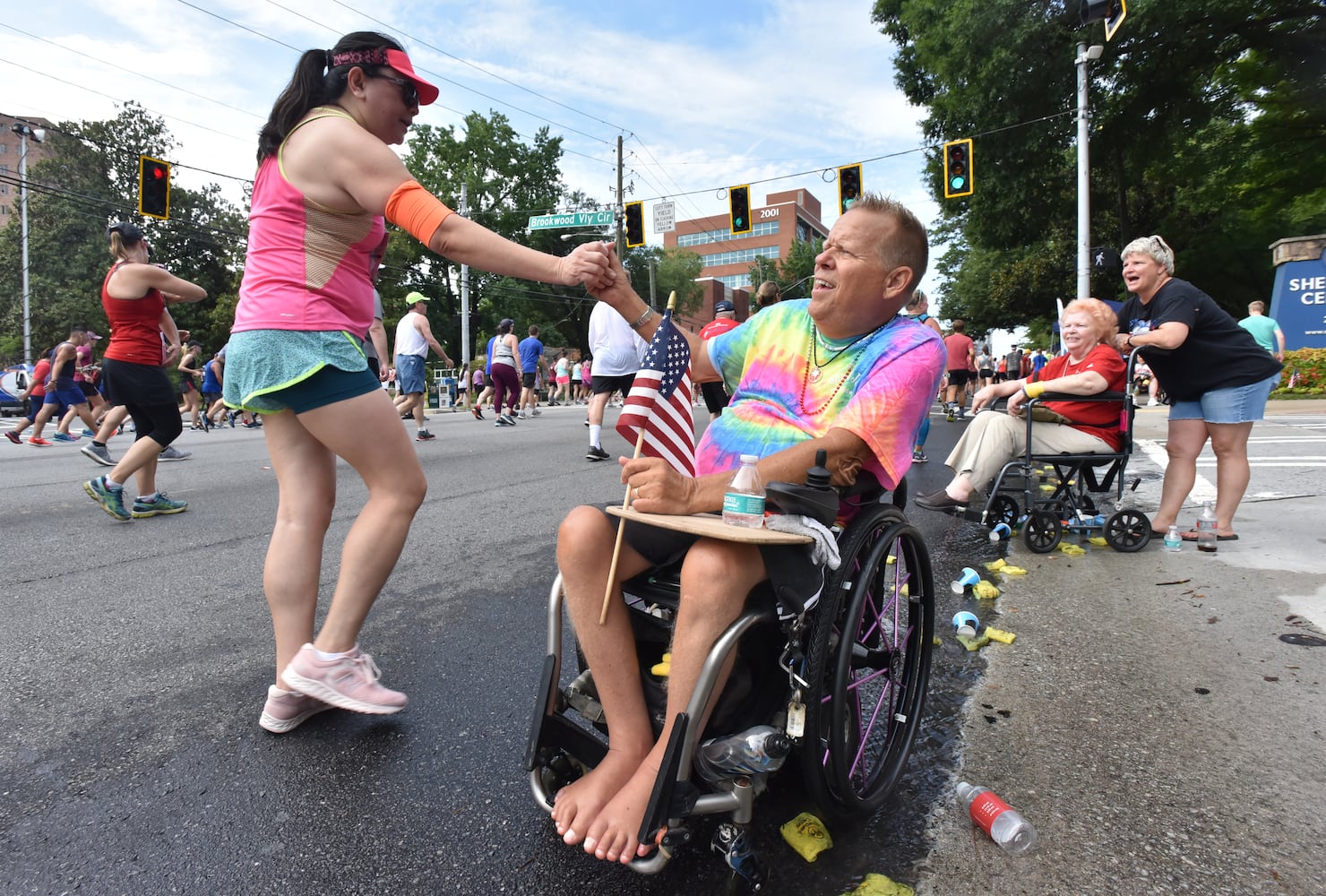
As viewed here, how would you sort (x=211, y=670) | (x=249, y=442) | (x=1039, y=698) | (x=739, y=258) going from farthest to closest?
(x=739, y=258) → (x=249, y=442) → (x=211, y=670) → (x=1039, y=698)

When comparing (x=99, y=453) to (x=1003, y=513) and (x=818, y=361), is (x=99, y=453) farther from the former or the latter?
(x=1003, y=513)

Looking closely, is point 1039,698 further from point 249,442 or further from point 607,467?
point 249,442

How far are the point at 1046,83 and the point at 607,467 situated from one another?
59.8 feet

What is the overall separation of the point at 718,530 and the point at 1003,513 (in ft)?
12.2

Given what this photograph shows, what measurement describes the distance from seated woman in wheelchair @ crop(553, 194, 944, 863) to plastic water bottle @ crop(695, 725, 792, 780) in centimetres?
10

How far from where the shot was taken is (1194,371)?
429cm

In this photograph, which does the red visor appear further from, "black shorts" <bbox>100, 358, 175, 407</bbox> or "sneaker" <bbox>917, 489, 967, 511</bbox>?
"black shorts" <bbox>100, 358, 175, 407</bbox>

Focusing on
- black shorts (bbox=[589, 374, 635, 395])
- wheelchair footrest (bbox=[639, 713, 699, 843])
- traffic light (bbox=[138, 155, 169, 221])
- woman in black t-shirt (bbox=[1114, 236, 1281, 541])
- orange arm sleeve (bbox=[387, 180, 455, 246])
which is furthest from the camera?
traffic light (bbox=[138, 155, 169, 221])

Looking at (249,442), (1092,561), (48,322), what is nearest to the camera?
(1092,561)

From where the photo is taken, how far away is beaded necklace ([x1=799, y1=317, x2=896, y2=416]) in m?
2.06

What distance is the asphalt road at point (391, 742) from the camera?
1.58 meters

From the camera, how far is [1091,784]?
189 centimetres

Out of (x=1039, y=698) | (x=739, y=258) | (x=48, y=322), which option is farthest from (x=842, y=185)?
(x=739, y=258)

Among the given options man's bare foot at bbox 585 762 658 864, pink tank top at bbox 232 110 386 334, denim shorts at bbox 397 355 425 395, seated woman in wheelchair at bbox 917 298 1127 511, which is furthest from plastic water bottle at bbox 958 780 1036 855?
denim shorts at bbox 397 355 425 395
